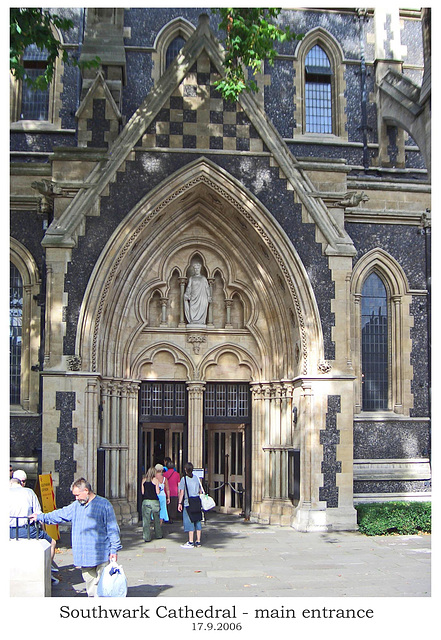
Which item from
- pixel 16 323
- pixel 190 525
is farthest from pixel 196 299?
pixel 190 525

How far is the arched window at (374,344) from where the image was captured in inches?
711

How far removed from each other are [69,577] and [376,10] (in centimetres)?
1736

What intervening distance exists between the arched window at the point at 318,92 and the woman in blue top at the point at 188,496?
11.3 meters

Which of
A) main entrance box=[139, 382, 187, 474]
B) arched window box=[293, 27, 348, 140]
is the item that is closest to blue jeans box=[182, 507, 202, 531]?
main entrance box=[139, 382, 187, 474]

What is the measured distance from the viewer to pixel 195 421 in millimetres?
16891

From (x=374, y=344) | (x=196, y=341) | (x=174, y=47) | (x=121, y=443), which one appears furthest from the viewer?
(x=174, y=47)

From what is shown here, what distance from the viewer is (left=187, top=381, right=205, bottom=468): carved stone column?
16703 mm

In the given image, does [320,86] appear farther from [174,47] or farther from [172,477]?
[172,477]

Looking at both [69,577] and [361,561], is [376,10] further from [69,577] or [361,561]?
[69,577]

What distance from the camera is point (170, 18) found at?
811 inches

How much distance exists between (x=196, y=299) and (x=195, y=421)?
2.85m

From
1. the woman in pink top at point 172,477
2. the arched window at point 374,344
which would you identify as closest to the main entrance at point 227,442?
the woman in pink top at point 172,477

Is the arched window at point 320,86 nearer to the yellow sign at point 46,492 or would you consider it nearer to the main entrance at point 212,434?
the main entrance at point 212,434

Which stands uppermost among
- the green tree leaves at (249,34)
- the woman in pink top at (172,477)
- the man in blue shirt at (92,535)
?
the green tree leaves at (249,34)
